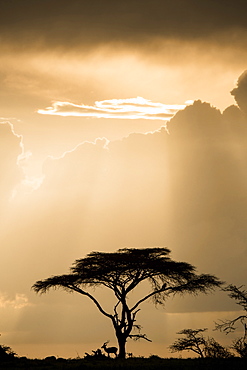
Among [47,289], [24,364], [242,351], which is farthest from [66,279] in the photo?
[242,351]

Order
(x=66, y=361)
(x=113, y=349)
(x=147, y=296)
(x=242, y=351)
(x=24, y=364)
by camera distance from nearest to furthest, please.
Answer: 1. (x=242, y=351)
2. (x=24, y=364)
3. (x=66, y=361)
4. (x=113, y=349)
5. (x=147, y=296)

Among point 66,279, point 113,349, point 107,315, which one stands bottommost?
point 113,349

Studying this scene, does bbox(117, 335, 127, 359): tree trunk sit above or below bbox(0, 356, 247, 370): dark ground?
above

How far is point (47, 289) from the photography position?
191 ft

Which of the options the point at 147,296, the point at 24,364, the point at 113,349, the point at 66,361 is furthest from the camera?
the point at 147,296

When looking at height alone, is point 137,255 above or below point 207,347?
above

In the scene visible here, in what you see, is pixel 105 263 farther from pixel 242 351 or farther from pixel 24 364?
pixel 242 351

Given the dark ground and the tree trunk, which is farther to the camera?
the tree trunk

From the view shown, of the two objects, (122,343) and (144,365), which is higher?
(122,343)

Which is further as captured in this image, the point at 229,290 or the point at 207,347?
the point at 207,347

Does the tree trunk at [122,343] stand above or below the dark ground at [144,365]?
above

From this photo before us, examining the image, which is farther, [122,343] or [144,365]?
[122,343]

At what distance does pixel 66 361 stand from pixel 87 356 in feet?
Result: 8.75

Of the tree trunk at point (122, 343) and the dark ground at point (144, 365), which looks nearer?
the dark ground at point (144, 365)
